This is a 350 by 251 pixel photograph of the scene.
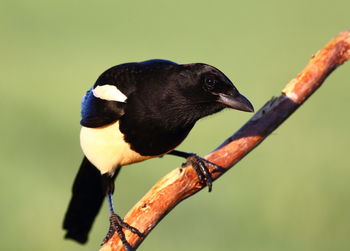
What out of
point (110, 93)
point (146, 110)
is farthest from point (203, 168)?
point (110, 93)

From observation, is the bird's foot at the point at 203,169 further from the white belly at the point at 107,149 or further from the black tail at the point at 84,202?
the black tail at the point at 84,202

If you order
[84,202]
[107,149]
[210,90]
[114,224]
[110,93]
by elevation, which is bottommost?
[84,202]

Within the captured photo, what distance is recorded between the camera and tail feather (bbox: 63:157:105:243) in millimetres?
3598

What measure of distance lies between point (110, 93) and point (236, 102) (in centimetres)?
50

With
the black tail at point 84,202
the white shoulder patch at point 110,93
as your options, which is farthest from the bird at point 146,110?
the black tail at point 84,202

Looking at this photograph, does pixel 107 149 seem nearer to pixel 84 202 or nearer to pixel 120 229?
pixel 120 229

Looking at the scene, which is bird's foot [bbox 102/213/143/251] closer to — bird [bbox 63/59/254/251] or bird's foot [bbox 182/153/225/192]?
bird [bbox 63/59/254/251]

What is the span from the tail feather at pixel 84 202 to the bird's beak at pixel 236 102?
774mm

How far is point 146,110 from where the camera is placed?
309 centimetres

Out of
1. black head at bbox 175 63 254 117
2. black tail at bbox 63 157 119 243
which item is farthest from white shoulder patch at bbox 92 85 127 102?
black tail at bbox 63 157 119 243

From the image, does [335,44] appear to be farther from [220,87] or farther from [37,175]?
[37,175]

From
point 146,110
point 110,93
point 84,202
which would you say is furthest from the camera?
point 84,202

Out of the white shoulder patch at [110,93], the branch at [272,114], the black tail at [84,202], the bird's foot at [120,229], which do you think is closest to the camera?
the bird's foot at [120,229]

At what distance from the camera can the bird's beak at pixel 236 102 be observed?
2971 millimetres
